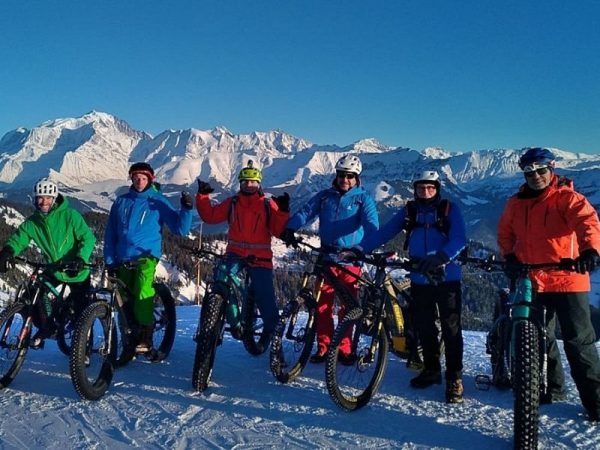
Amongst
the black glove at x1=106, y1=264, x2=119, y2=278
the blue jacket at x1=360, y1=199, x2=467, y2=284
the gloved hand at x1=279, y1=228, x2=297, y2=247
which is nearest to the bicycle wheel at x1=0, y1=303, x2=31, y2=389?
the black glove at x1=106, y1=264, x2=119, y2=278

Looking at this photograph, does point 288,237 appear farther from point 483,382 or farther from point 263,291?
point 483,382

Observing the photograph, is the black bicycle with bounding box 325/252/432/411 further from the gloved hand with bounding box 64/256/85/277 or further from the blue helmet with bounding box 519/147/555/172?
the gloved hand with bounding box 64/256/85/277

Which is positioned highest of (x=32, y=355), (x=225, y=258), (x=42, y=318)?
(x=225, y=258)

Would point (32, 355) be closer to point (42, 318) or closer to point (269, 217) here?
point (42, 318)

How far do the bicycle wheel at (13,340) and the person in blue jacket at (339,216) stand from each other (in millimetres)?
3248

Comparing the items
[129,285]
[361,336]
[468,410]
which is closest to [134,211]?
[129,285]

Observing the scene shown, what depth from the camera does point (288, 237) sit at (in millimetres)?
6016

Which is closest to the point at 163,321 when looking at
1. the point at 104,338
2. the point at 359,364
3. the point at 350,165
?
the point at 104,338

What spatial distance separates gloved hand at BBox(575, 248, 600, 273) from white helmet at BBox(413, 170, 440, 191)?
1.77m

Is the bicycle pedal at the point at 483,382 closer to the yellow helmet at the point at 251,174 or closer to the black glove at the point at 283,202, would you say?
the black glove at the point at 283,202

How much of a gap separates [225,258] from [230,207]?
2.67ft

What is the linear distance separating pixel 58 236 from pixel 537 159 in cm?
556

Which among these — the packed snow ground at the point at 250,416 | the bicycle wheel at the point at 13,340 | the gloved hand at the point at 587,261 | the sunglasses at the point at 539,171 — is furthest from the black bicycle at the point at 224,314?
the gloved hand at the point at 587,261

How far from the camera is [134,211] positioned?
6.36 meters
